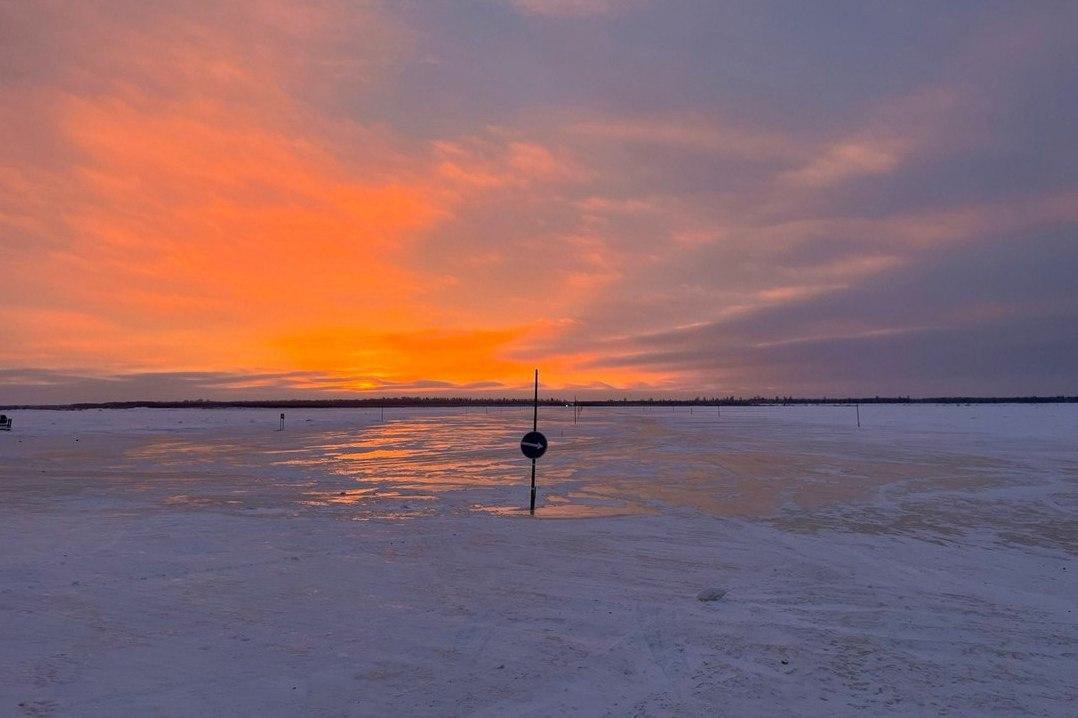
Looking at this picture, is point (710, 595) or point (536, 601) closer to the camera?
point (536, 601)

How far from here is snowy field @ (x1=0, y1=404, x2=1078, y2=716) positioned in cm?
545

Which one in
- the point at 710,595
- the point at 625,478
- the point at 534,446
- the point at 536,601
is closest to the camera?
the point at 536,601

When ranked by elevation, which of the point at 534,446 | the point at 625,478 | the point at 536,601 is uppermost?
the point at 534,446

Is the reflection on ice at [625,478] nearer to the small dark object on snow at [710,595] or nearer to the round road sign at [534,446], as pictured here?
the round road sign at [534,446]

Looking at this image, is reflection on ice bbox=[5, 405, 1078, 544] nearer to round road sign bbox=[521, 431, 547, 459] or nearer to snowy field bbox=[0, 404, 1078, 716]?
snowy field bbox=[0, 404, 1078, 716]

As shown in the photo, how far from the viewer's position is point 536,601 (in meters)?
7.87

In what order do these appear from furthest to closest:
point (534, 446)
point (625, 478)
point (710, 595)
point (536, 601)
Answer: point (625, 478)
point (534, 446)
point (710, 595)
point (536, 601)

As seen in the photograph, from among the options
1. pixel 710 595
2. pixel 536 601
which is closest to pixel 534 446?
pixel 536 601

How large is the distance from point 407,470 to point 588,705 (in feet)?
57.2

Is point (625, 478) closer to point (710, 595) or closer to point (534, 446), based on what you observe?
point (534, 446)

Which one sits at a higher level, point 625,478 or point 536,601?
point 625,478

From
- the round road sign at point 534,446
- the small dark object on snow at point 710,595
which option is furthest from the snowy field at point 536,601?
the round road sign at point 534,446

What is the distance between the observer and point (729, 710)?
203 inches

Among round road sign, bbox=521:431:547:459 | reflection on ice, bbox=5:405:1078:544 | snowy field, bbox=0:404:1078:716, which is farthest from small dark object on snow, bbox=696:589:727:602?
round road sign, bbox=521:431:547:459
